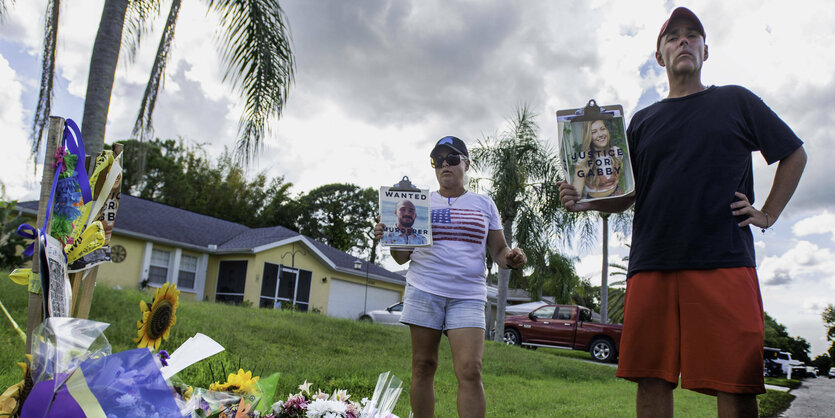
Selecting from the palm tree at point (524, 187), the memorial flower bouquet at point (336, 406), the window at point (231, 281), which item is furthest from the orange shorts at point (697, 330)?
the window at point (231, 281)

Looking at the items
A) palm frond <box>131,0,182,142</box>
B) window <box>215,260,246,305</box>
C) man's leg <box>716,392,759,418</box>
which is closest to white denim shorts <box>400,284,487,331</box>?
man's leg <box>716,392,759,418</box>

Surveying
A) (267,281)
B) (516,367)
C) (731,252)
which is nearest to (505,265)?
(731,252)

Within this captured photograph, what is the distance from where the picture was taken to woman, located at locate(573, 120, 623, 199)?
2.21 meters

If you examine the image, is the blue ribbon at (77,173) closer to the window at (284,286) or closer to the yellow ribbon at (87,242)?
the yellow ribbon at (87,242)

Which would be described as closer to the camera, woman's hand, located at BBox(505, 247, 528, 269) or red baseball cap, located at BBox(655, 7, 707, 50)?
red baseball cap, located at BBox(655, 7, 707, 50)

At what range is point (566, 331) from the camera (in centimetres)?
1580

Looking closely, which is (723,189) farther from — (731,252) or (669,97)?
(669,97)

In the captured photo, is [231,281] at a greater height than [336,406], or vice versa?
[231,281]

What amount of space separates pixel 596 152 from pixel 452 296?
3.43ft

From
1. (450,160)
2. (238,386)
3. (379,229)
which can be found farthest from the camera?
(450,160)

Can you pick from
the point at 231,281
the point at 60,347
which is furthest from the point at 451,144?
the point at 231,281

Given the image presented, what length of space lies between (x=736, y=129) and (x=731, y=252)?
485 mm

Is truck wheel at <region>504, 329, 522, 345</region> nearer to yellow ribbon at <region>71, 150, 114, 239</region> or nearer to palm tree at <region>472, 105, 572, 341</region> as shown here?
palm tree at <region>472, 105, 572, 341</region>

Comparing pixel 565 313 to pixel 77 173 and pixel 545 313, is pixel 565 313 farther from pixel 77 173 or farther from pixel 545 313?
pixel 77 173
